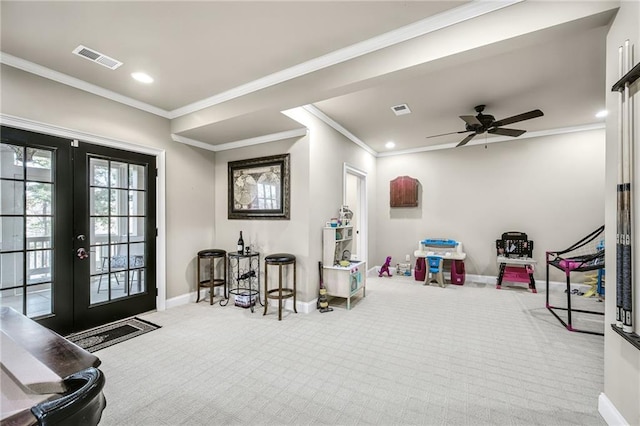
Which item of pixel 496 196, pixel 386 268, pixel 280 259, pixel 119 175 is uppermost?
pixel 119 175

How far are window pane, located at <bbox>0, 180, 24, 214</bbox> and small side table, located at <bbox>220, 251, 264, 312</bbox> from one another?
2.22m

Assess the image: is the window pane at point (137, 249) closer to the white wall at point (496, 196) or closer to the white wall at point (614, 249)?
the white wall at point (496, 196)

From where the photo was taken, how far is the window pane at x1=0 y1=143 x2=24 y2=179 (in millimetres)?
2607

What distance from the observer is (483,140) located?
5488 mm

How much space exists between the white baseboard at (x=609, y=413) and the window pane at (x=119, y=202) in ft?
15.7

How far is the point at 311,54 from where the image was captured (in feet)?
8.47

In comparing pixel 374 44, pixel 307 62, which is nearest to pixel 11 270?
pixel 307 62

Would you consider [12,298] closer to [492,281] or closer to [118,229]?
[118,229]

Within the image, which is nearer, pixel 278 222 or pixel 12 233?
pixel 12 233

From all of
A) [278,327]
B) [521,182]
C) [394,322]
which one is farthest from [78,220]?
[521,182]

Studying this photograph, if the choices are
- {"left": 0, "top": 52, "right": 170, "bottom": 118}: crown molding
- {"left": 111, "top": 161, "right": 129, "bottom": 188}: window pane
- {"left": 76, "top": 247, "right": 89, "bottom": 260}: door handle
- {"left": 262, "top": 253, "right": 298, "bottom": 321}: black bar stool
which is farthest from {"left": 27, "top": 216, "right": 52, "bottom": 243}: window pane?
{"left": 262, "top": 253, "right": 298, "bottom": 321}: black bar stool

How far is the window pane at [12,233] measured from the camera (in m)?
2.61

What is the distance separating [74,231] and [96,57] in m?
1.81

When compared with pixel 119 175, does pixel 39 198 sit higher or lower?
lower
